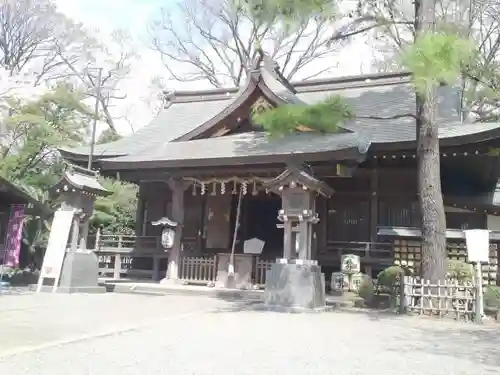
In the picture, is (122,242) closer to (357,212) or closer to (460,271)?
(357,212)

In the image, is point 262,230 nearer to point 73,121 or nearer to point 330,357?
point 73,121

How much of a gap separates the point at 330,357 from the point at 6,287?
1065 cm

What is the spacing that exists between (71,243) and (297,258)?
18.9 feet

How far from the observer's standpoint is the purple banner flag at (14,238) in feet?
46.8

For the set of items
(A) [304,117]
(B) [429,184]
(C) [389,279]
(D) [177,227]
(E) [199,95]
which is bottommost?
(C) [389,279]

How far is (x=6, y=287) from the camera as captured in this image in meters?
13.3

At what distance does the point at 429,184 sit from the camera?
32.6 feet

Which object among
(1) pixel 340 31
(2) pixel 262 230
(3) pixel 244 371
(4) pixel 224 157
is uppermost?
(1) pixel 340 31

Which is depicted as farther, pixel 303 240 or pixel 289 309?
pixel 303 240

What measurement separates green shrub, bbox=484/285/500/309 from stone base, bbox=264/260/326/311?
133 inches

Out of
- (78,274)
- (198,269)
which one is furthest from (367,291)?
(78,274)

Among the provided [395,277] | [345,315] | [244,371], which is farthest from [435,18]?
[244,371]

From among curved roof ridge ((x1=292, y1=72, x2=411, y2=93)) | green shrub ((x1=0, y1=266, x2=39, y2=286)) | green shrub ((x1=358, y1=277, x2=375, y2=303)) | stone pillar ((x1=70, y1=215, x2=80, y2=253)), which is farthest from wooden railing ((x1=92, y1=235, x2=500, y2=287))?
curved roof ridge ((x1=292, y1=72, x2=411, y2=93))

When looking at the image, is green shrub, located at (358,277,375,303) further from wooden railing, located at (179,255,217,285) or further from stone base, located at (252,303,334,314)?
wooden railing, located at (179,255,217,285)
